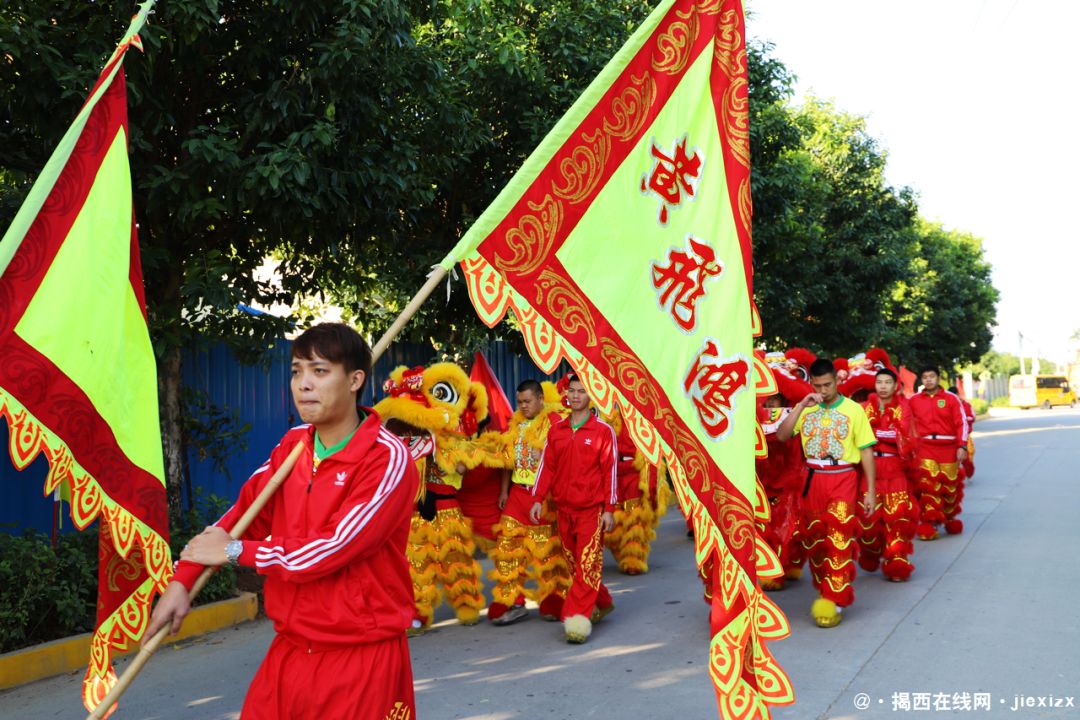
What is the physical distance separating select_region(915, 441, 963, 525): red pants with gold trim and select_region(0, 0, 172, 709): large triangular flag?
8.63m

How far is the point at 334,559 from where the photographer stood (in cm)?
264

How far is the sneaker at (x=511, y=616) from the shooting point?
695 centimetres

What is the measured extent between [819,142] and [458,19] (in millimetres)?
12613

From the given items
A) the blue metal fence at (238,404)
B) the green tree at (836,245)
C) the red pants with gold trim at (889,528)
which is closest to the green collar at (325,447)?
the blue metal fence at (238,404)

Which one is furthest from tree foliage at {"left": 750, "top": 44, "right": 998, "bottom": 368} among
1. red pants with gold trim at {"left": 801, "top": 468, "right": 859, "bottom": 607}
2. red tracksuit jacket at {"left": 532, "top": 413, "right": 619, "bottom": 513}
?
red tracksuit jacket at {"left": 532, "top": 413, "right": 619, "bottom": 513}

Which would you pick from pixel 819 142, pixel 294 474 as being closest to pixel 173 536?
pixel 294 474

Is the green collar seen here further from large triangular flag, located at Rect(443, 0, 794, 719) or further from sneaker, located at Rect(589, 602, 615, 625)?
sneaker, located at Rect(589, 602, 615, 625)

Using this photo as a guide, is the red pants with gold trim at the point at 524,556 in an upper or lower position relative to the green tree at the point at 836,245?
lower

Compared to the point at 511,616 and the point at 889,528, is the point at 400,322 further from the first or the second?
the point at 889,528

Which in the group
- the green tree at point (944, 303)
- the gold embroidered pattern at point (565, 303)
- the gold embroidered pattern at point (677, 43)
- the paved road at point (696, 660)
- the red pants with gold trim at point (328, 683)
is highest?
the green tree at point (944, 303)

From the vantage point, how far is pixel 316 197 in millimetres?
6461

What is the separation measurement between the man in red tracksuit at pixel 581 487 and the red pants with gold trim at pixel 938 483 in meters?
5.04

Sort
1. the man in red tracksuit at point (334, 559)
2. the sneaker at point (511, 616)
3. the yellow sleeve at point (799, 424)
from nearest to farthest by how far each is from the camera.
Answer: the man in red tracksuit at point (334, 559), the sneaker at point (511, 616), the yellow sleeve at point (799, 424)

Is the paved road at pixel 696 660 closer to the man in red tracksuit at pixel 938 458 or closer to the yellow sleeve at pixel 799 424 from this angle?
the yellow sleeve at pixel 799 424
